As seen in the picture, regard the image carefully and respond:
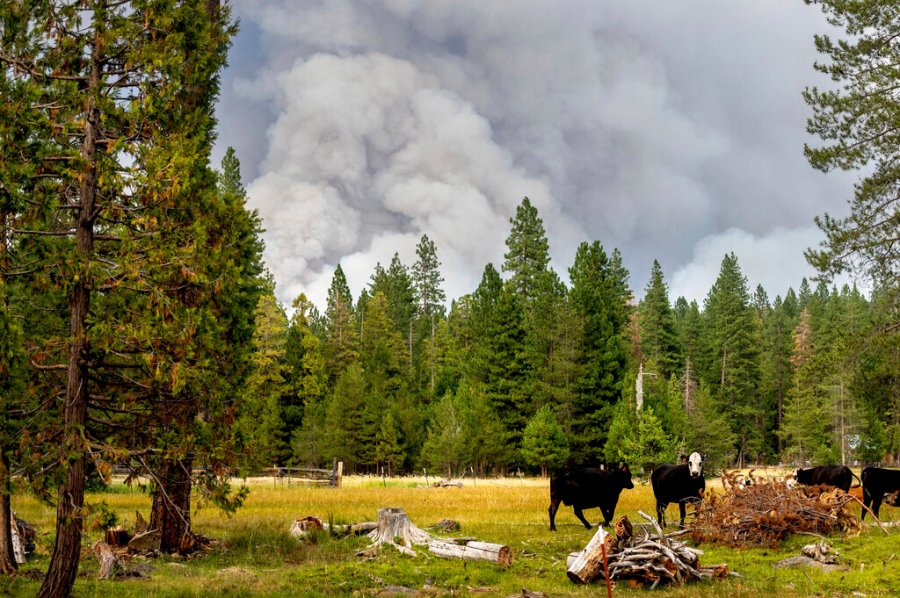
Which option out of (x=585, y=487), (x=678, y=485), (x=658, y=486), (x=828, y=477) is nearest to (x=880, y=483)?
(x=828, y=477)

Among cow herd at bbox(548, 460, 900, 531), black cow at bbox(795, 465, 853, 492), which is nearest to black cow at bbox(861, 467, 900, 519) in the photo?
cow herd at bbox(548, 460, 900, 531)

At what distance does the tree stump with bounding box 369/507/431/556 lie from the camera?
1455 centimetres

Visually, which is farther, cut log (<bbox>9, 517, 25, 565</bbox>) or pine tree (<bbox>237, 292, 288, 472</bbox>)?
pine tree (<bbox>237, 292, 288, 472</bbox>)

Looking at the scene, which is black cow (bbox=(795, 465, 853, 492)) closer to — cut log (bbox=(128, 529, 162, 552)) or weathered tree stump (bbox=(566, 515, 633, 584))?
weathered tree stump (bbox=(566, 515, 633, 584))

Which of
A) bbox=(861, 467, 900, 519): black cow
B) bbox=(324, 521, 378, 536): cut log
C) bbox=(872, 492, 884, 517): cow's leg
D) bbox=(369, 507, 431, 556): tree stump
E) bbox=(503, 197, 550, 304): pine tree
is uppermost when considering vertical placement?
bbox=(503, 197, 550, 304): pine tree

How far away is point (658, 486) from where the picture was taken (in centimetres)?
1783

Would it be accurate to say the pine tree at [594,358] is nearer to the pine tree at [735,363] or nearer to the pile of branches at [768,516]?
the pine tree at [735,363]

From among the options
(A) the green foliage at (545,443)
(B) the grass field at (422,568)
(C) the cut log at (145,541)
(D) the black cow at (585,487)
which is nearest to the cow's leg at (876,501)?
(B) the grass field at (422,568)

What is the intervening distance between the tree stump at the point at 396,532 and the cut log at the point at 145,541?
15.2 feet

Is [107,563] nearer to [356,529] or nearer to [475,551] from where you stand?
[356,529]

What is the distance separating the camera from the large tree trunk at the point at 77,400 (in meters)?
9.43

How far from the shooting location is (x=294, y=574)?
12375mm

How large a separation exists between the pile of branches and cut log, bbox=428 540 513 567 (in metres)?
5.26

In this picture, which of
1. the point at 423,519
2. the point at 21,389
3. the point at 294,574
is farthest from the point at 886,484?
the point at 21,389
